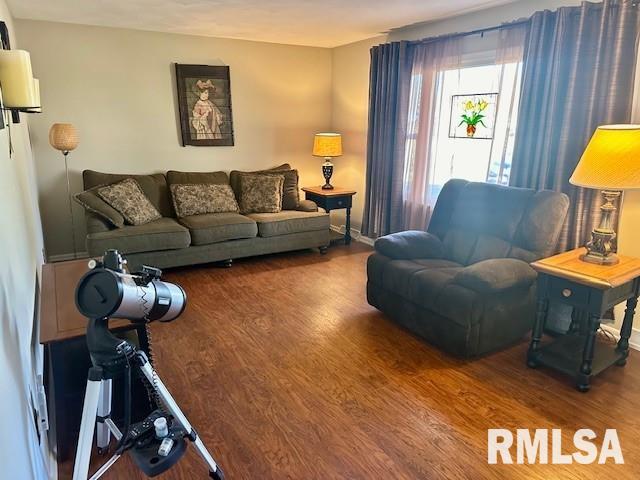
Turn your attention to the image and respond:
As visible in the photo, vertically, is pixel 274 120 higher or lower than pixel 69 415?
higher

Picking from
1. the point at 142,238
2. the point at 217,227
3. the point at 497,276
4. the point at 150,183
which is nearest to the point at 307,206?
the point at 217,227

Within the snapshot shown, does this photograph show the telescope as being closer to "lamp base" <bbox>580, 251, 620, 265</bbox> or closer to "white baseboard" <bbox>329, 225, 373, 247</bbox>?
"lamp base" <bbox>580, 251, 620, 265</bbox>

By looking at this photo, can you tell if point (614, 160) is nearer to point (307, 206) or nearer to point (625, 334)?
point (625, 334)

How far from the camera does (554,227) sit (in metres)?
2.77

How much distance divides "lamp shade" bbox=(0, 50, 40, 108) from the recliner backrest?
8.85 ft

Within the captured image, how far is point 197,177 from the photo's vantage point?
15.6ft

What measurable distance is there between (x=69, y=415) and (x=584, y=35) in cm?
353

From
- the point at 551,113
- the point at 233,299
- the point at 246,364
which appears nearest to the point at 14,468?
the point at 246,364

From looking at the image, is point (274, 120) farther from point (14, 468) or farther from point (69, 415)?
point (14, 468)

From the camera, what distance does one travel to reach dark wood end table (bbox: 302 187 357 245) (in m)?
4.92

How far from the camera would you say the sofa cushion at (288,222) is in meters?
4.47

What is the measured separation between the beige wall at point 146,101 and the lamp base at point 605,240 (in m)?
3.68

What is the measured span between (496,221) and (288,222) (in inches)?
84.5

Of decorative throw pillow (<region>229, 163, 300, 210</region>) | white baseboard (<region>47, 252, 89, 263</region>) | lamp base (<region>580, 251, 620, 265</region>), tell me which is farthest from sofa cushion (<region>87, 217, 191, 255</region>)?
lamp base (<region>580, 251, 620, 265</region>)
